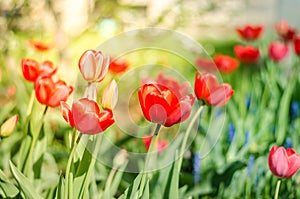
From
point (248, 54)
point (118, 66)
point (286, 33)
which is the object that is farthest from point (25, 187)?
point (286, 33)

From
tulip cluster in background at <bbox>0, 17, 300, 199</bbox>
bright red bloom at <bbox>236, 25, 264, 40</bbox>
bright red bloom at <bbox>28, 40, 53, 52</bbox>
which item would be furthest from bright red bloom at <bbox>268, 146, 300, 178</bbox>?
bright red bloom at <bbox>236, 25, 264, 40</bbox>

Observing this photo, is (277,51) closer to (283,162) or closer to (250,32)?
(250,32)

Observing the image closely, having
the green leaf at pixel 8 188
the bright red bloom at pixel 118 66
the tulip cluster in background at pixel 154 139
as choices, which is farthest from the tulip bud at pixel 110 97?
the bright red bloom at pixel 118 66

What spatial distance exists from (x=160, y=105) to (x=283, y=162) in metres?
0.35

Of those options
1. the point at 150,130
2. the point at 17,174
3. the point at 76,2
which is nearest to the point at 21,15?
the point at 150,130

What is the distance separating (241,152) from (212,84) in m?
0.67

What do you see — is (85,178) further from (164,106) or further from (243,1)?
(243,1)

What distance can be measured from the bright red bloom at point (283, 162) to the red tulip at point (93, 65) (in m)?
0.43

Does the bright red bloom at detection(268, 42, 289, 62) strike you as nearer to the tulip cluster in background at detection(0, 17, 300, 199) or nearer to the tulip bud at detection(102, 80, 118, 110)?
the tulip cluster in background at detection(0, 17, 300, 199)

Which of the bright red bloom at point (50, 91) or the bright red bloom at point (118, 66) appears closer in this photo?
the bright red bloom at point (50, 91)

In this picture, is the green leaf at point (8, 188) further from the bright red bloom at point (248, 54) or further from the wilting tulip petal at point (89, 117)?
the bright red bloom at point (248, 54)

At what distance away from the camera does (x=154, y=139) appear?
51.4 inches

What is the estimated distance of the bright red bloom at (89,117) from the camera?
123 centimetres

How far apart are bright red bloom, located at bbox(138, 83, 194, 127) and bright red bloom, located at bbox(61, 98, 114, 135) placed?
0.25ft
